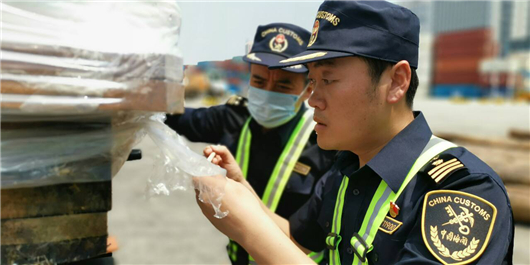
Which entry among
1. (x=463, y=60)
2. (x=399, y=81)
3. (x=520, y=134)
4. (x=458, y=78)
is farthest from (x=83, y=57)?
(x=458, y=78)

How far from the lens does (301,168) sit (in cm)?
220

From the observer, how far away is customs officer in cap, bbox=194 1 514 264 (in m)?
1.17

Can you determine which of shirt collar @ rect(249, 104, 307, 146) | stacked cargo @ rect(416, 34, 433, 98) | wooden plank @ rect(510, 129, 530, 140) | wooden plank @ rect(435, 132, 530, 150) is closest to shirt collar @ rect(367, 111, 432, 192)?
shirt collar @ rect(249, 104, 307, 146)

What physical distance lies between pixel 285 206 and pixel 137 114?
1.14m

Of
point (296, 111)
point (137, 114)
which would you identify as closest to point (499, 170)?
point (296, 111)

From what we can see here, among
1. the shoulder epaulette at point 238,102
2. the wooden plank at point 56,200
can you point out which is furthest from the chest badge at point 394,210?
the shoulder epaulette at point 238,102

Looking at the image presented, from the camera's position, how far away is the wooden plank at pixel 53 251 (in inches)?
44.6

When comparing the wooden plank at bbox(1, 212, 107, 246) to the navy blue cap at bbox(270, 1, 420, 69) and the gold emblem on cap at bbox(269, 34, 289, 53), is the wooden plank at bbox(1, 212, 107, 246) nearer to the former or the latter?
the navy blue cap at bbox(270, 1, 420, 69)

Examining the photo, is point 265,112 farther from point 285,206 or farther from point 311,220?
point 311,220

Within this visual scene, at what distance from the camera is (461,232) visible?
1.14 m

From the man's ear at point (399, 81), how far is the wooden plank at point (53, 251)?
36.8 inches

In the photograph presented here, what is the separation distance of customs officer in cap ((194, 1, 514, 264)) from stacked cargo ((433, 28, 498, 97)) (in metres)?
60.0

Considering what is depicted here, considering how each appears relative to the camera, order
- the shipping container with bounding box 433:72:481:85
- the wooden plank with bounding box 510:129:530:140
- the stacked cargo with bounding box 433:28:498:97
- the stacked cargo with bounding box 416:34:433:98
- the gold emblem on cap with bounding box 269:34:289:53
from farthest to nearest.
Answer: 1. the stacked cargo with bounding box 416:34:433:98
2. the shipping container with bounding box 433:72:481:85
3. the stacked cargo with bounding box 433:28:498:97
4. the wooden plank with bounding box 510:129:530:140
5. the gold emblem on cap with bounding box 269:34:289:53

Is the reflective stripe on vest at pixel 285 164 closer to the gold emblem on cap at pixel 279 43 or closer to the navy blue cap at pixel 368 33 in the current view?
the gold emblem on cap at pixel 279 43
